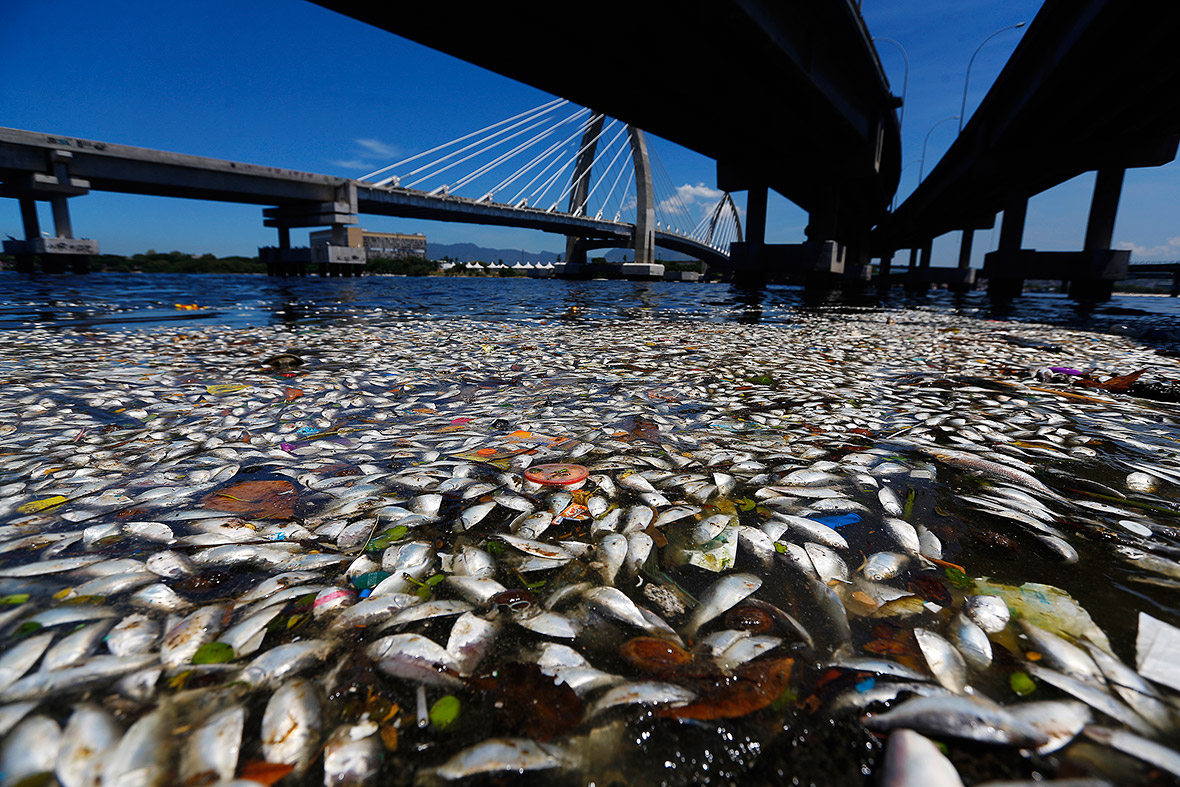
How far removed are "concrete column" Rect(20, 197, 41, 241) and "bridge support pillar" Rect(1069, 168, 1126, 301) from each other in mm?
82646

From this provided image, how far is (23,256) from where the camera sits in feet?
163

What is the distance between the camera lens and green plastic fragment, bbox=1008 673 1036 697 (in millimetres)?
1491

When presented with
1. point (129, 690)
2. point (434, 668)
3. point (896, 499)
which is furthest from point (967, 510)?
point (129, 690)

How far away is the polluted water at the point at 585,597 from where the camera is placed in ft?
4.25

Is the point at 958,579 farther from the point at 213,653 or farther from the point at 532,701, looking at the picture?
the point at 213,653

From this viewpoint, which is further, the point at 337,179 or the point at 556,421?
the point at 337,179

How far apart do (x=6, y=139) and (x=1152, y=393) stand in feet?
222

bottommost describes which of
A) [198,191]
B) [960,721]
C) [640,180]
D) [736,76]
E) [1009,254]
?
[960,721]

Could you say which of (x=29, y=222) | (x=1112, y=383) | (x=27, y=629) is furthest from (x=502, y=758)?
(x=29, y=222)

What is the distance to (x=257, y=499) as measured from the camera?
9.10ft

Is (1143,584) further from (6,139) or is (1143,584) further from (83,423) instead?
(6,139)

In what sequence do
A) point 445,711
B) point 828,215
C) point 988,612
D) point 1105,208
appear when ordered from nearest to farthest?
point 445,711, point 988,612, point 1105,208, point 828,215

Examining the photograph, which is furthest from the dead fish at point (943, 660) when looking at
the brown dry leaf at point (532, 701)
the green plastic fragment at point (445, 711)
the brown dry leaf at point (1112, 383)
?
the brown dry leaf at point (1112, 383)

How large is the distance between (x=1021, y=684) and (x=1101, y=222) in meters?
38.6
